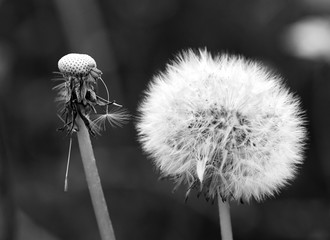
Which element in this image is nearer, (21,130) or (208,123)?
(208,123)

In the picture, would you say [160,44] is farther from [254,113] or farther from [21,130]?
[254,113]

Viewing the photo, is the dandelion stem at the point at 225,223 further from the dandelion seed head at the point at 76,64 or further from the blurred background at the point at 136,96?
the blurred background at the point at 136,96

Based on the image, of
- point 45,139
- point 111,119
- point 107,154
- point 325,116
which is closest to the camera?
point 111,119

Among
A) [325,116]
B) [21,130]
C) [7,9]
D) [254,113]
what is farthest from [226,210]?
[7,9]

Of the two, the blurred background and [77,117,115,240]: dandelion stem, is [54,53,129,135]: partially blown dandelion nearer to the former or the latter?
[77,117,115,240]: dandelion stem

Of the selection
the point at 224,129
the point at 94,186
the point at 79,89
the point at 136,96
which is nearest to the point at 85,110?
the point at 79,89

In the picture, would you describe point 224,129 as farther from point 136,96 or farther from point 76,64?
point 136,96
